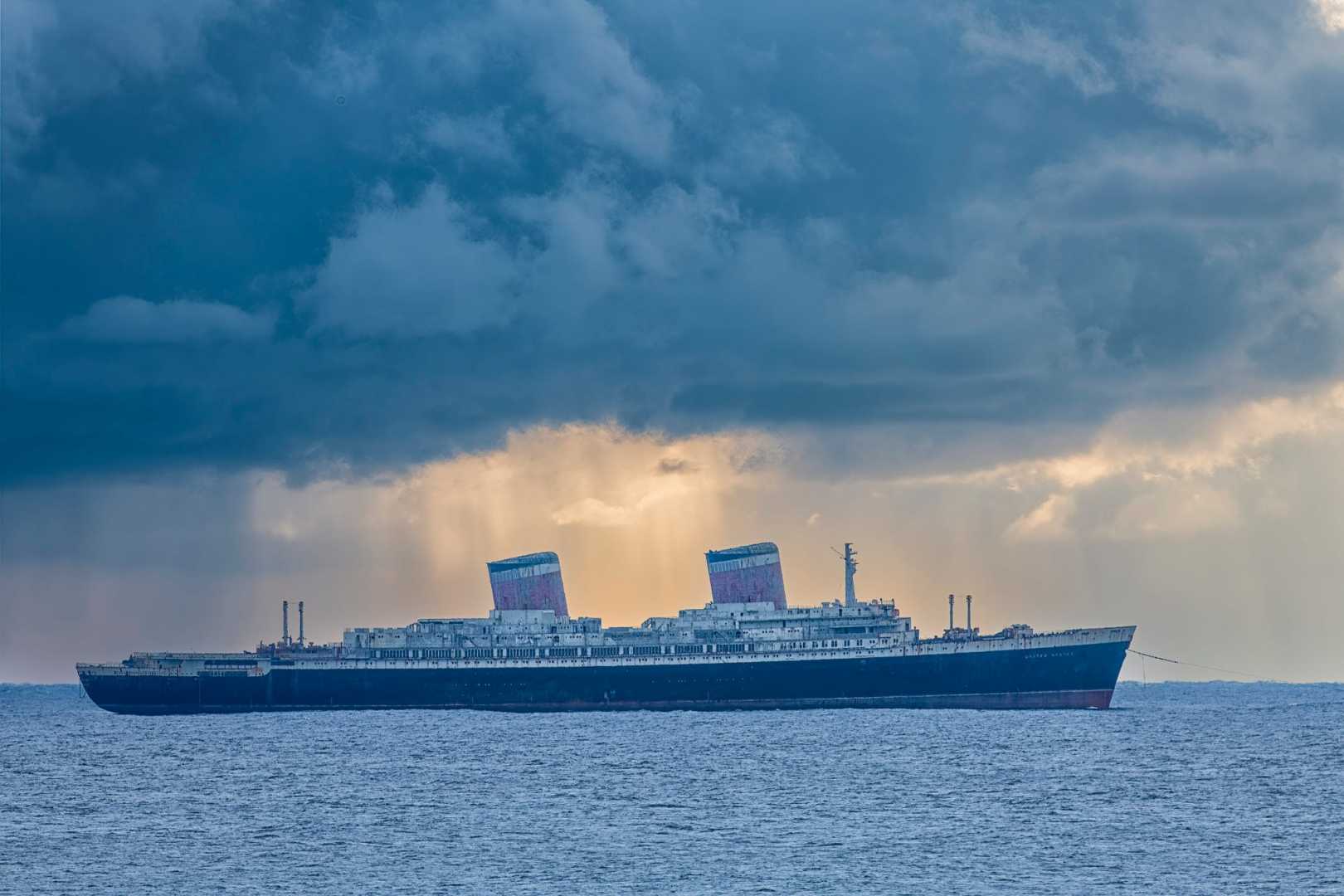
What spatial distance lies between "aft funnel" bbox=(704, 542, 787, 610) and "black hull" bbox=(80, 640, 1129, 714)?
10.3m

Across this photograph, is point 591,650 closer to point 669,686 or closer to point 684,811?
point 669,686

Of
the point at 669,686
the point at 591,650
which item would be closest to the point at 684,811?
the point at 669,686

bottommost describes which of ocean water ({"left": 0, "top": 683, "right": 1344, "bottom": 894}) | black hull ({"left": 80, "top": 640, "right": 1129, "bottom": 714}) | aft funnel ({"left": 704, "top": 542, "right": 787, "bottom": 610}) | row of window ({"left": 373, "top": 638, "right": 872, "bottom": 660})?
ocean water ({"left": 0, "top": 683, "right": 1344, "bottom": 894})

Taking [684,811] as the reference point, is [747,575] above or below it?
above

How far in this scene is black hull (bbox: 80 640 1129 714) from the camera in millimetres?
148500

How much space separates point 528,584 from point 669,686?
66.3 feet

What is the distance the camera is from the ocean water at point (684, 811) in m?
66.1

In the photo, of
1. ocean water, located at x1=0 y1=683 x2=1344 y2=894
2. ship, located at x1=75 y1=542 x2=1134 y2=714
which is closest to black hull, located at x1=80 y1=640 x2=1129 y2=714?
ship, located at x1=75 y1=542 x2=1134 y2=714

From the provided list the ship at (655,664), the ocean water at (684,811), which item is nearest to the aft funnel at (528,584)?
the ship at (655,664)

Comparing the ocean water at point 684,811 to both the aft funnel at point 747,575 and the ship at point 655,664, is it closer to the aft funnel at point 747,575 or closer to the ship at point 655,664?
the ship at point 655,664

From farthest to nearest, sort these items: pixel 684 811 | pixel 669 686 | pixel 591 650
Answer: pixel 591 650
pixel 669 686
pixel 684 811

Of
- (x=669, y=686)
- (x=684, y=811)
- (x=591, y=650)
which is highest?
(x=591, y=650)

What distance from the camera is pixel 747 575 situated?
164000 millimetres

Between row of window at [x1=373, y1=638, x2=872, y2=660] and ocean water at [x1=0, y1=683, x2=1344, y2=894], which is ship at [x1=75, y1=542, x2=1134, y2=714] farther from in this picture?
ocean water at [x1=0, y1=683, x2=1344, y2=894]
